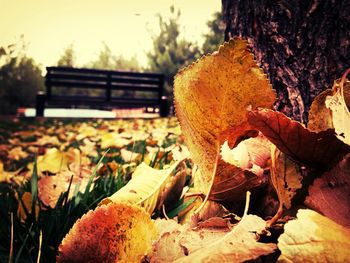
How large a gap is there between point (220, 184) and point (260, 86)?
0.45ft

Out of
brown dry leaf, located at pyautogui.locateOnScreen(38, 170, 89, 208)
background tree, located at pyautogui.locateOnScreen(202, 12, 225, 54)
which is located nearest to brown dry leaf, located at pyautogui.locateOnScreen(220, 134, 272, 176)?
brown dry leaf, located at pyautogui.locateOnScreen(38, 170, 89, 208)

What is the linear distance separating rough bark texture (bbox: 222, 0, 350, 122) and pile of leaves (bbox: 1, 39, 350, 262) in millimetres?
344

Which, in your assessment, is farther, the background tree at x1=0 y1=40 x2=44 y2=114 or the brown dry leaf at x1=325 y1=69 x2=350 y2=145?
the background tree at x1=0 y1=40 x2=44 y2=114

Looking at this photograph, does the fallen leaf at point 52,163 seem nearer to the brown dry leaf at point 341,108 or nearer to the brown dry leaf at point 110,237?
the brown dry leaf at point 110,237

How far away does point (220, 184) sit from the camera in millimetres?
468

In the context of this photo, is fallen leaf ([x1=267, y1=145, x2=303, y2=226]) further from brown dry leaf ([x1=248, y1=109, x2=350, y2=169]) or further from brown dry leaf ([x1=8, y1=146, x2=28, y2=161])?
brown dry leaf ([x1=8, y1=146, x2=28, y2=161])

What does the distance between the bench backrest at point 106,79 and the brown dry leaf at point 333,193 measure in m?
9.62

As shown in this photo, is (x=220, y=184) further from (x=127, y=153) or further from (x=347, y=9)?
(x=127, y=153)

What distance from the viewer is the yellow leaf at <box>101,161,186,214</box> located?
0.59 metres

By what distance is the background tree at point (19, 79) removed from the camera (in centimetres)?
1492

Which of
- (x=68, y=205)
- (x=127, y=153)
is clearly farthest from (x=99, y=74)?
(x=68, y=205)

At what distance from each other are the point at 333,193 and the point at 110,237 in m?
0.25

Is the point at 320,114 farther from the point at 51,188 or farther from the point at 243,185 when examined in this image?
the point at 51,188

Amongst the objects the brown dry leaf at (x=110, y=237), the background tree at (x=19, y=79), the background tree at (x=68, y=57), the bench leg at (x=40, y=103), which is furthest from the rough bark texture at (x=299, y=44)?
the background tree at (x=68, y=57)
